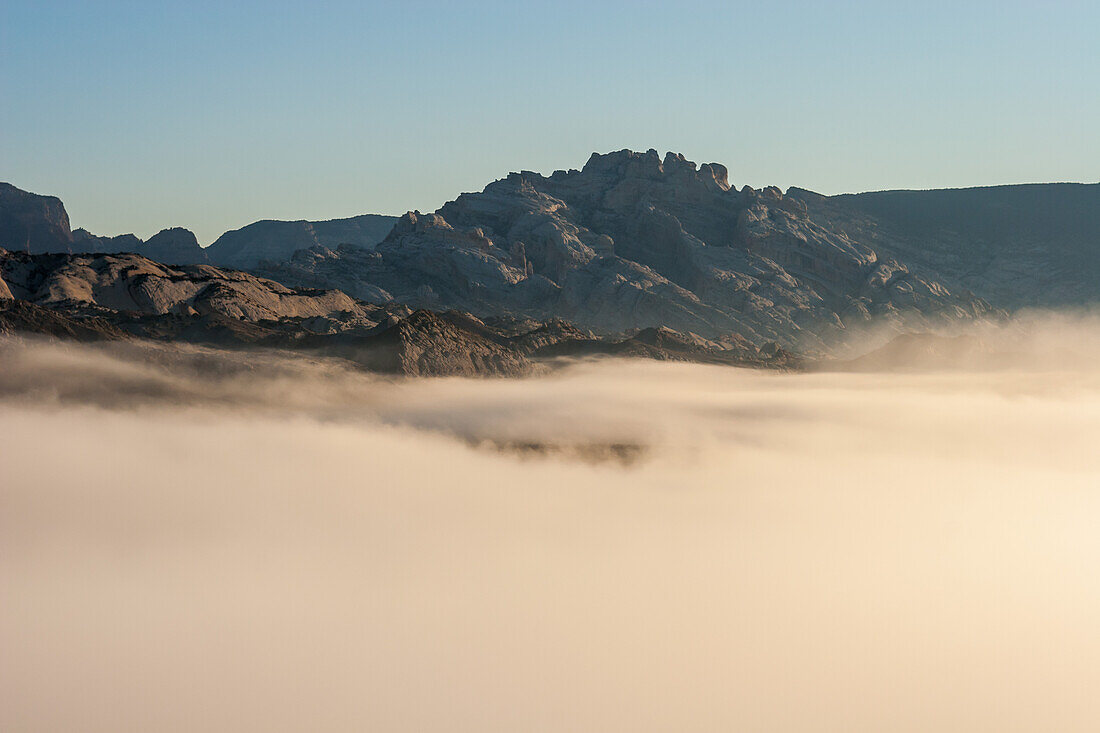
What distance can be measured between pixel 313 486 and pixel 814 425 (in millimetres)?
74426

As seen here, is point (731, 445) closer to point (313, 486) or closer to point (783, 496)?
point (783, 496)

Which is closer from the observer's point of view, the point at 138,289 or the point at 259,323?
the point at 259,323

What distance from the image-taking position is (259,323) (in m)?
164

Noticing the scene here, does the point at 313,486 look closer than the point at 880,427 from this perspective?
Yes

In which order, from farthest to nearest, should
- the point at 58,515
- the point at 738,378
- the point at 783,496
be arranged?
the point at 738,378 → the point at 783,496 → the point at 58,515

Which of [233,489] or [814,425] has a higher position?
[814,425]

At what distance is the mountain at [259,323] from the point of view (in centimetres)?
14862

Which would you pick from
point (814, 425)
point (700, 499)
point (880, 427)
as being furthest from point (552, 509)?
point (880, 427)

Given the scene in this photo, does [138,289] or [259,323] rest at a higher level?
[138,289]

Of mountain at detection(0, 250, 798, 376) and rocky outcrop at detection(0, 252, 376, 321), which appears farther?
rocky outcrop at detection(0, 252, 376, 321)

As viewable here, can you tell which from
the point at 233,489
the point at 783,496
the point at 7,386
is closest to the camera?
the point at 7,386

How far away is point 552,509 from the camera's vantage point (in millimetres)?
137000

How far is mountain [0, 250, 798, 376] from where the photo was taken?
488 ft

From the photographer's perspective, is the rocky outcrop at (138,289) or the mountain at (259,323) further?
the rocky outcrop at (138,289)
